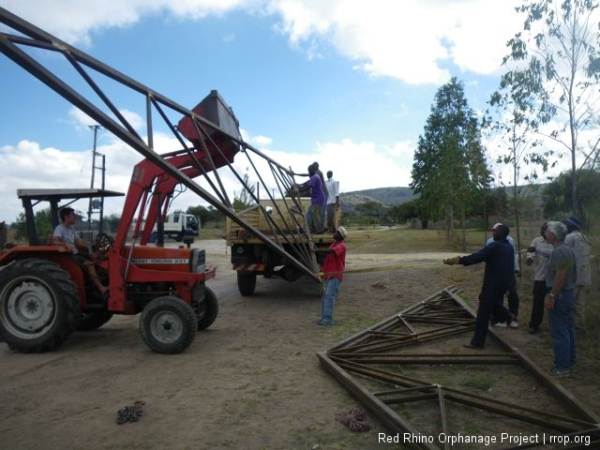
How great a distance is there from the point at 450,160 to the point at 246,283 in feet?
48.2

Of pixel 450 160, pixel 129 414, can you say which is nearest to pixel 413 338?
pixel 129 414

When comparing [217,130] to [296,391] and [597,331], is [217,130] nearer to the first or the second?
[296,391]

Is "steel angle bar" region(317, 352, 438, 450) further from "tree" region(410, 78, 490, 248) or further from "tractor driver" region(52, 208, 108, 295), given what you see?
"tree" region(410, 78, 490, 248)

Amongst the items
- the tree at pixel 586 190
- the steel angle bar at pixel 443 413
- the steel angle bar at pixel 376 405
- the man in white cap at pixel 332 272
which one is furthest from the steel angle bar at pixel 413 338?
the tree at pixel 586 190

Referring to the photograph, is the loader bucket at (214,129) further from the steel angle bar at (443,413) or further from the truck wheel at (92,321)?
the steel angle bar at (443,413)

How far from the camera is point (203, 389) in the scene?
190 inches

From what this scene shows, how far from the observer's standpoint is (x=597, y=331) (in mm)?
6496

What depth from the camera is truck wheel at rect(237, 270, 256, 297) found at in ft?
35.7

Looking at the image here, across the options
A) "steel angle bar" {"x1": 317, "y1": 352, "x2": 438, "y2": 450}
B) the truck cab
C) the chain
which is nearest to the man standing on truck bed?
"steel angle bar" {"x1": 317, "y1": 352, "x2": 438, "y2": 450}

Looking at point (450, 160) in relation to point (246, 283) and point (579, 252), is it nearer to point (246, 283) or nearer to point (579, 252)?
point (246, 283)

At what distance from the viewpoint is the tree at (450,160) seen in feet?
63.3

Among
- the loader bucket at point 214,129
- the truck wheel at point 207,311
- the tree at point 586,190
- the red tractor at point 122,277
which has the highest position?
the loader bucket at point 214,129

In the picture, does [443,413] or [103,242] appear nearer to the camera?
[443,413]

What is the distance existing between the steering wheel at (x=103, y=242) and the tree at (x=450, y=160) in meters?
9.91
